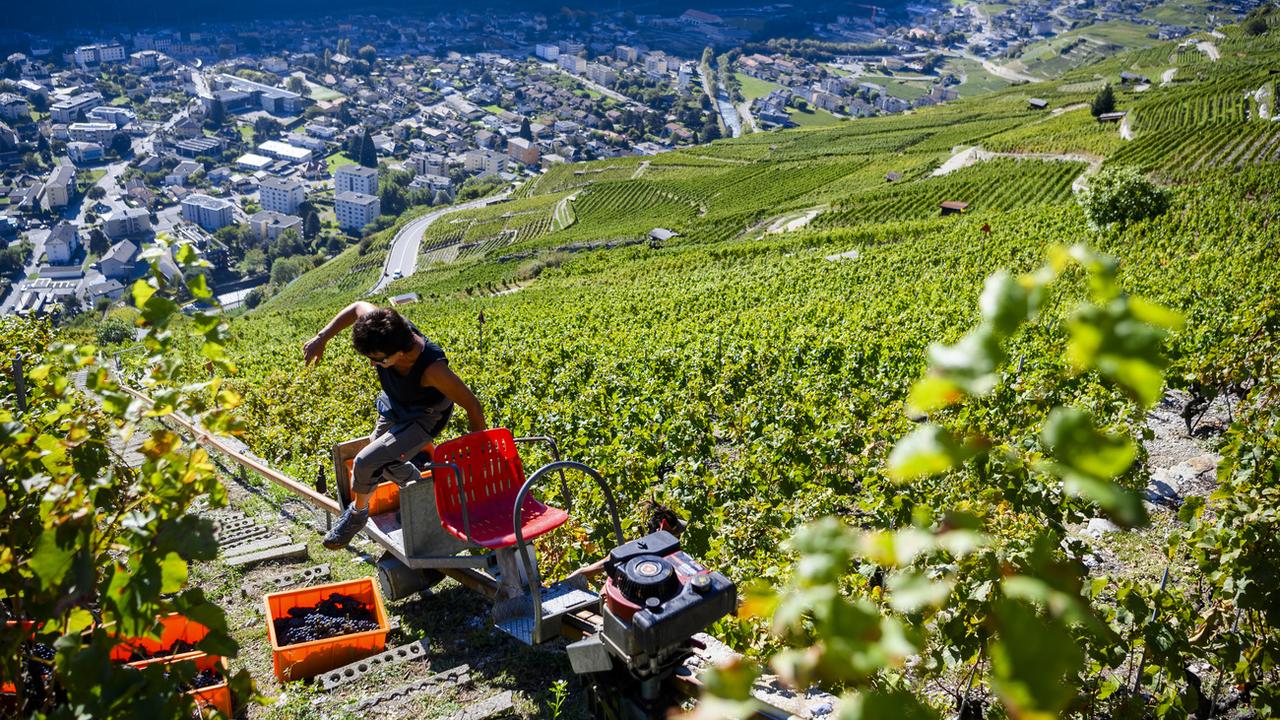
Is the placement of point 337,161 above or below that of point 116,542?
below

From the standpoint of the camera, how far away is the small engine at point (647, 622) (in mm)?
3221

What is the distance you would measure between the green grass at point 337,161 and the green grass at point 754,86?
7644cm

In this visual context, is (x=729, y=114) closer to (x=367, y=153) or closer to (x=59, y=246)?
(x=367, y=153)

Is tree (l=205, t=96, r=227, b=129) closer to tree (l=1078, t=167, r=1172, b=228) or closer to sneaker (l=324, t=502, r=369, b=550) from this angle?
tree (l=1078, t=167, r=1172, b=228)

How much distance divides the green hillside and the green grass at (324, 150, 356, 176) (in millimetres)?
92110

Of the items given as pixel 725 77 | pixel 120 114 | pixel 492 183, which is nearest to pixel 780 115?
pixel 725 77

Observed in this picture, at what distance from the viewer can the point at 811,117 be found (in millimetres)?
139500

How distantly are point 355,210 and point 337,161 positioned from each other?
27887 millimetres

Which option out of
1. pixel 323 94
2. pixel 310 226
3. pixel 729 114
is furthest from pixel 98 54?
pixel 729 114

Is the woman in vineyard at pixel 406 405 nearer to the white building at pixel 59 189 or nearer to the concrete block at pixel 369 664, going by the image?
the concrete block at pixel 369 664

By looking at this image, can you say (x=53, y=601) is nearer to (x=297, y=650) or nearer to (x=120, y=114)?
(x=297, y=650)

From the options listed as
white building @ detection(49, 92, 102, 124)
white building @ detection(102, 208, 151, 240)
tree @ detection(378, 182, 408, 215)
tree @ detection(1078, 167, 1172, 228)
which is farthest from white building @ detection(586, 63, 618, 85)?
tree @ detection(1078, 167, 1172, 228)

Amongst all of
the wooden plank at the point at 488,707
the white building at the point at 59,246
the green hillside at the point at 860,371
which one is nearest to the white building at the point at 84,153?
the white building at the point at 59,246

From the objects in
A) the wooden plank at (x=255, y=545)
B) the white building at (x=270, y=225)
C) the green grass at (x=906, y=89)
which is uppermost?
the wooden plank at (x=255, y=545)
